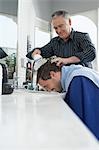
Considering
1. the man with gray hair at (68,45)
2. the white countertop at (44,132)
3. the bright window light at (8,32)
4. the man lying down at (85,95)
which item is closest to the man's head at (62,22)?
the man with gray hair at (68,45)

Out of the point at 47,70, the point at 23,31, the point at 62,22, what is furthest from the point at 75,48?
the point at 23,31

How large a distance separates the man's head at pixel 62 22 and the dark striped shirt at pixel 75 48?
0.05 metres

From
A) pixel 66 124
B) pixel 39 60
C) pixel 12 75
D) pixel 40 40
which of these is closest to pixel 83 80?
pixel 66 124

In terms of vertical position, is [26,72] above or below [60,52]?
below

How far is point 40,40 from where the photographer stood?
10.5 ft

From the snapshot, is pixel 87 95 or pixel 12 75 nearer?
pixel 87 95

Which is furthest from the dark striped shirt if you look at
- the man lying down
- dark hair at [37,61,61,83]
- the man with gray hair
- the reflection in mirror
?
the man lying down

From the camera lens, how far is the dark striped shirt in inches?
79.1

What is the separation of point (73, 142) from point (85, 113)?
0.69 m

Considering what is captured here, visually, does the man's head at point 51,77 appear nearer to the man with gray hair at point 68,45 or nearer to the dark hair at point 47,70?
the dark hair at point 47,70

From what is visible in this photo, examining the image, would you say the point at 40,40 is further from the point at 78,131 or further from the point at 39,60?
the point at 78,131

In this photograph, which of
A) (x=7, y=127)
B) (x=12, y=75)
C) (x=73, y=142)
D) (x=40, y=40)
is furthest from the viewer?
(x=40, y=40)

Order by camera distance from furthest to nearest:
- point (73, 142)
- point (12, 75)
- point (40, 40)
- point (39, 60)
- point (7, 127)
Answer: point (40, 40), point (12, 75), point (39, 60), point (7, 127), point (73, 142)

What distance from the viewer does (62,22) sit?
2.07m
